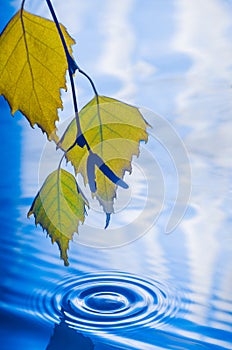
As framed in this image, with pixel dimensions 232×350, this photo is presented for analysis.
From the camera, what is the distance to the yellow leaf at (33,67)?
0.80ft

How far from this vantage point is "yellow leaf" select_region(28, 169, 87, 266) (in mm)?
267

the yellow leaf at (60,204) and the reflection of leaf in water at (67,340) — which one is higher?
the yellow leaf at (60,204)

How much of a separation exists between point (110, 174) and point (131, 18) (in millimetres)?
307

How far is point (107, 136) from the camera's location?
27cm

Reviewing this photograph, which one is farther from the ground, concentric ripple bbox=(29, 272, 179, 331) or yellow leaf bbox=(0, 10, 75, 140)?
yellow leaf bbox=(0, 10, 75, 140)

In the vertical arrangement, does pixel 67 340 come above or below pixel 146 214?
below

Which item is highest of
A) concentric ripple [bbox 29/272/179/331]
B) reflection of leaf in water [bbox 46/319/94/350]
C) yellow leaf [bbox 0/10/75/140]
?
yellow leaf [bbox 0/10/75/140]

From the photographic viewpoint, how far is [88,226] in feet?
1.17

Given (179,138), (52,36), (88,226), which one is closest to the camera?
(52,36)

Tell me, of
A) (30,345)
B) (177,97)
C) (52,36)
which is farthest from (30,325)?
(177,97)

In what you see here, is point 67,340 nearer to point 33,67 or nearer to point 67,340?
point 67,340

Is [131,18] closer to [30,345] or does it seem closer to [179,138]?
[179,138]

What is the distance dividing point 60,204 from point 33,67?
0.06 m

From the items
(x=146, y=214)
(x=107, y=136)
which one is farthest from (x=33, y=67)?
(x=146, y=214)
